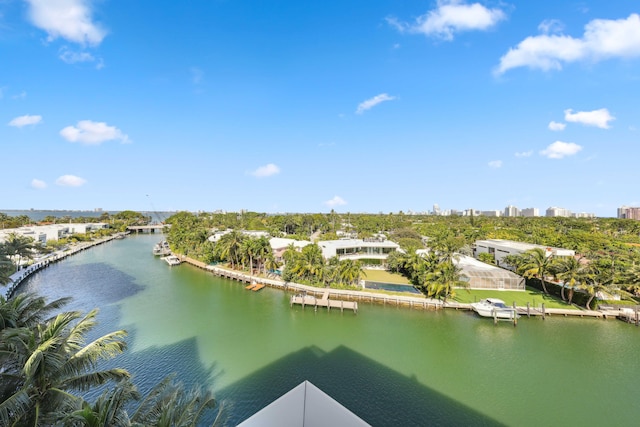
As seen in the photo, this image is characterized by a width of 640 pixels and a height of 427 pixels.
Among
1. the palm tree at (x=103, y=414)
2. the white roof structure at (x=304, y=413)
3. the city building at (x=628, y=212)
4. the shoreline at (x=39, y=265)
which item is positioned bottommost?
the shoreline at (x=39, y=265)

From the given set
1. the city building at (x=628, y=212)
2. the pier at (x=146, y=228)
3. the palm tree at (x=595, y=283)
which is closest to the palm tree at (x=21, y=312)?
the palm tree at (x=595, y=283)

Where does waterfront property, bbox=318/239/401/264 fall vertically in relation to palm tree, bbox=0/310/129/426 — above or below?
below

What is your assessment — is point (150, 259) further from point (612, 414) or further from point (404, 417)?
point (612, 414)

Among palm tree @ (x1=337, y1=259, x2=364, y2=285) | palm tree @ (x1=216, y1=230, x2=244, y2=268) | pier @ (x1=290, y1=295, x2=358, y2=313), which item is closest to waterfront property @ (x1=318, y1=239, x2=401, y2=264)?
palm tree @ (x1=337, y1=259, x2=364, y2=285)

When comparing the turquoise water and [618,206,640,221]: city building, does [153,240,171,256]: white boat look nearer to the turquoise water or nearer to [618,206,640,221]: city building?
the turquoise water

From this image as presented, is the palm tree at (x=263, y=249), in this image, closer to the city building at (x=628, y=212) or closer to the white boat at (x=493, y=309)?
the white boat at (x=493, y=309)
